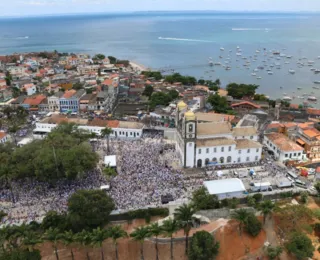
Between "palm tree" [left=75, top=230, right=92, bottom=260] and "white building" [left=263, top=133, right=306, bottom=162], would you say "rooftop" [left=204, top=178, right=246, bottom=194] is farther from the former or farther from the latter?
"palm tree" [left=75, top=230, right=92, bottom=260]

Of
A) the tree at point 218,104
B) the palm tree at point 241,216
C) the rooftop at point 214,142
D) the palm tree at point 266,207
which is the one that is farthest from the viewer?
the tree at point 218,104

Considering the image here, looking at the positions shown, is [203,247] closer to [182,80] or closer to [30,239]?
[30,239]

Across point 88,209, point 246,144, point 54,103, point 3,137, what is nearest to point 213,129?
point 246,144

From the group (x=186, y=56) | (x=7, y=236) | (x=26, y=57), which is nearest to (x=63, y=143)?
(x=7, y=236)

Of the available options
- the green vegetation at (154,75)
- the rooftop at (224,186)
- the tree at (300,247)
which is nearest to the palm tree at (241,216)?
the tree at (300,247)

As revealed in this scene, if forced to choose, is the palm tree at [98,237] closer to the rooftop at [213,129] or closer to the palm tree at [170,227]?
the palm tree at [170,227]

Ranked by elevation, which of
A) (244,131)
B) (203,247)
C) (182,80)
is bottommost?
(203,247)
